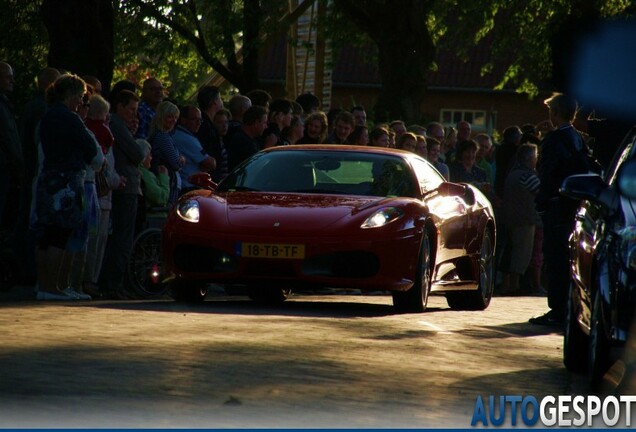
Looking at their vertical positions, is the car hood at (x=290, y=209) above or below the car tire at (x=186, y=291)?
above

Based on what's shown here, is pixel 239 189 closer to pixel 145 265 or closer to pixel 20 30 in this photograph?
pixel 145 265

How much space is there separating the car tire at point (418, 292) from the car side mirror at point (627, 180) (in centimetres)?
473

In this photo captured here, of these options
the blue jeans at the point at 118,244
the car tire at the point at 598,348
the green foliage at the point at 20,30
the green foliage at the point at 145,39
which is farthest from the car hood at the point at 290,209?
the green foliage at the point at 145,39

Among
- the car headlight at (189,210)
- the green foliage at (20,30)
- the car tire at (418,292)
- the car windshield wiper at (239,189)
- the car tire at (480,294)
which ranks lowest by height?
the car tire at (480,294)

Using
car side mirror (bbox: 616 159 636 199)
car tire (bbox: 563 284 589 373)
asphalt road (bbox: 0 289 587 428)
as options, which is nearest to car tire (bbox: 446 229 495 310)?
asphalt road (bbox: 0 289 587 428)

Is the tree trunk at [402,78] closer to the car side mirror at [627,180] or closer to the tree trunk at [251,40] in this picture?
the tree trunk at [251,40]

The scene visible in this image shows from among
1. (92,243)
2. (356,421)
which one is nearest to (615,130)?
(92,243)

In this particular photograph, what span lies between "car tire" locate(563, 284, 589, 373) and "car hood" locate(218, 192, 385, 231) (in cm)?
373

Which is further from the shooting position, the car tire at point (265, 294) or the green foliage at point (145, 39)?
the green foliage at point (145, 39)

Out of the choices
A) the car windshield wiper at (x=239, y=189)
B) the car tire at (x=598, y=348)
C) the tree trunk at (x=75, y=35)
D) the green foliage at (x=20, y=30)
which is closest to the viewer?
the car tire at (x=598, y=348)

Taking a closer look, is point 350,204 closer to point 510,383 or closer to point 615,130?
point 615,130

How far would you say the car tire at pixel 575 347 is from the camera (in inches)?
408

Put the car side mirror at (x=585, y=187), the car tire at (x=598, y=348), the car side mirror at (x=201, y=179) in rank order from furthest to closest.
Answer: the car side mirror at (x=201, y=179)
the car side mirror at (x=585, y=187)
the car tire at (x=598, y=348)

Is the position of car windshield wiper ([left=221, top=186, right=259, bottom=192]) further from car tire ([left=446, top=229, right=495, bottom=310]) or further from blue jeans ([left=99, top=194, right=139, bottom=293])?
car tire ([left=446, top=229, right=495, bottom=310])
